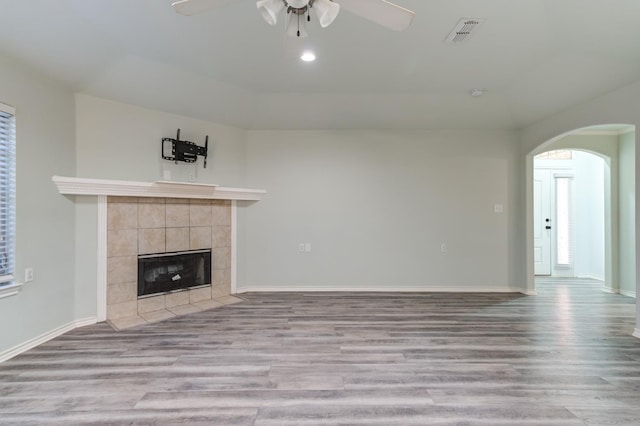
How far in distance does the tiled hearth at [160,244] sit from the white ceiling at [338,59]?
1260 mm

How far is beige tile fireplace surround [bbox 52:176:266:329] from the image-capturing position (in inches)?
135

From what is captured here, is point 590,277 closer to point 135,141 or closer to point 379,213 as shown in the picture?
point 379,213

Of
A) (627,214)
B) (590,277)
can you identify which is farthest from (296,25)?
(590,277)

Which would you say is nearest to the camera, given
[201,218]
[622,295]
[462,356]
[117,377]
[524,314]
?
[117,377]

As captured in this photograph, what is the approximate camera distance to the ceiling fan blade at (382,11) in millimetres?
1615

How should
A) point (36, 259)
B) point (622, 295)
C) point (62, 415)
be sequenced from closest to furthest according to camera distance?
1. point (62, 415)
2. point (36, 259)
3. point (622, 295)

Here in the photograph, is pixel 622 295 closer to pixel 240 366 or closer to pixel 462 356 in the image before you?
pixel 462 356

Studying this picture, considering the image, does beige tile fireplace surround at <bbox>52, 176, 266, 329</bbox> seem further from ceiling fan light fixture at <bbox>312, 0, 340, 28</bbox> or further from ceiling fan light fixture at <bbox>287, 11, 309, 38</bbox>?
ceiling fan light fixture at <bbox>312, 0, 340, 28</bbox>

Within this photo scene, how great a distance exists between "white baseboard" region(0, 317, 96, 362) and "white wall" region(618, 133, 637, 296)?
7268mm

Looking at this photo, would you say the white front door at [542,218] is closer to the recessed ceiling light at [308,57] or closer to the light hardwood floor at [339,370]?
the light hardwood floor at [339,370]

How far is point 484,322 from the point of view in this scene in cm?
342

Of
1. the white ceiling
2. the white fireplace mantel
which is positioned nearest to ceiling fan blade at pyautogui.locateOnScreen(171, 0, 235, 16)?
the white ceiling

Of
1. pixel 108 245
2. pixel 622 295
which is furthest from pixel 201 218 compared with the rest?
pixel 622 295

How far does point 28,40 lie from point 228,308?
322 cm
